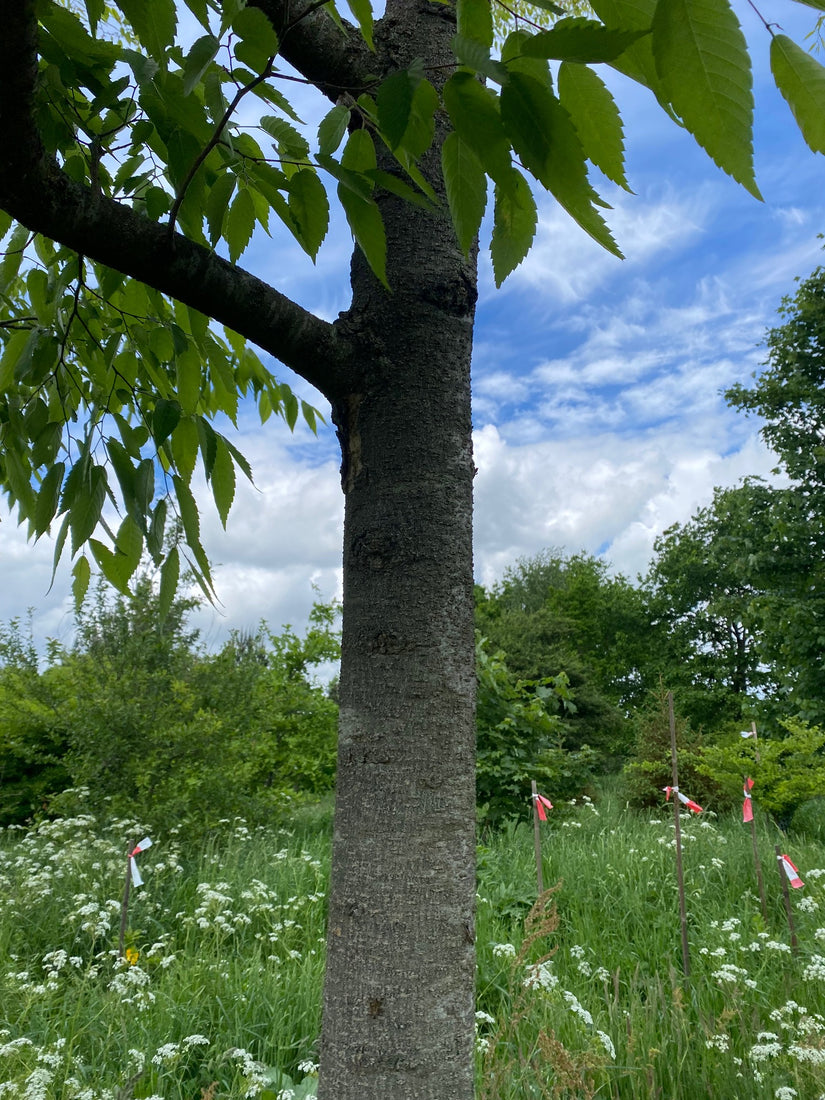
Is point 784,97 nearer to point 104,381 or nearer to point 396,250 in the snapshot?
point 396,250

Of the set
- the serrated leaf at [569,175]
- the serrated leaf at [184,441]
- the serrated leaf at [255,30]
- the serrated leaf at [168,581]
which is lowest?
the serrated leaf at [168,581]

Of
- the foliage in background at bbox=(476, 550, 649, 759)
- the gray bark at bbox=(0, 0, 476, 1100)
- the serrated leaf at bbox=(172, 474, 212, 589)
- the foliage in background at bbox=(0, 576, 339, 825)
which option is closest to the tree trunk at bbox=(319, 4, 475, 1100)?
the gray bark at bbox=(0, 0, 476, 1100)

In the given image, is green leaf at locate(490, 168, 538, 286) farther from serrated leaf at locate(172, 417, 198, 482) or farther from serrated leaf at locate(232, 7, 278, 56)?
serrated leaf at locate(172, 417, 198, 482)

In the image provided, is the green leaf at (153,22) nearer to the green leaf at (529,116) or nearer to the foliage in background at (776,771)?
the green leaf at (529,116)

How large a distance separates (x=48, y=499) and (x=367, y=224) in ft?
3.14

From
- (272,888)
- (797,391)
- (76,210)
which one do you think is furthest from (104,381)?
(797,391)

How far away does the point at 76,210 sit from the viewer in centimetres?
111

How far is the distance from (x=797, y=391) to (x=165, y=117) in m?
15.4

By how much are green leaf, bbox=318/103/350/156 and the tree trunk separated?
1.29ft

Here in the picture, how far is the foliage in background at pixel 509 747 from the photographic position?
7.67 meters

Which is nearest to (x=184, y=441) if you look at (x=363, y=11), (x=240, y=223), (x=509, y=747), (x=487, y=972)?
(x=240, y=223)

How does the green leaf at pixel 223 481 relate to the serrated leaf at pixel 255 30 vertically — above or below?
below

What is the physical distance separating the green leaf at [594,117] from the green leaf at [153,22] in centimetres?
50

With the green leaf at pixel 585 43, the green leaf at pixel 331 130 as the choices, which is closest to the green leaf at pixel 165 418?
the green leaf at pixel 331 130
